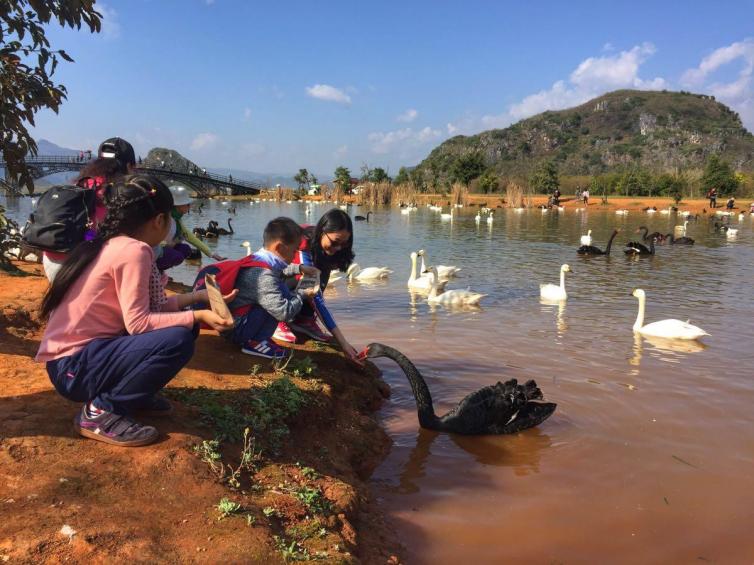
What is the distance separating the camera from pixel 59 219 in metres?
3.54

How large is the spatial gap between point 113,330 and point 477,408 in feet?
9.88

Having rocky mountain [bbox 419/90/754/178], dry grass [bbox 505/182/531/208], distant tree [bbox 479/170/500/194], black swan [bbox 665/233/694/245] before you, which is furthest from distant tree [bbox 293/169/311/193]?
black swan [bbox 665/233/694/245]

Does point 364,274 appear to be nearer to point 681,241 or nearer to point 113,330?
point 113,330

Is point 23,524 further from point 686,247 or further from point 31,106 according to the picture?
point 686,247

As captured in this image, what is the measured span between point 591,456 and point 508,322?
5.07 meters

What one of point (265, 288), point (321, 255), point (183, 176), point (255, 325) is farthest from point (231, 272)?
point (183, 176)

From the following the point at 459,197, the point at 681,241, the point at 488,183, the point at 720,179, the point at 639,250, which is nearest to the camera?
the point at 639,250

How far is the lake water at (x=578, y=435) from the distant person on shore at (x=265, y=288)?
1.38 meters

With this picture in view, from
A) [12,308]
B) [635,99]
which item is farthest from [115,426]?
[635,99]

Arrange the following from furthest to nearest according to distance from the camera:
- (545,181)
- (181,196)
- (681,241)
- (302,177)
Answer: (302,177) < (545,181) < (681,241) < (181,196)

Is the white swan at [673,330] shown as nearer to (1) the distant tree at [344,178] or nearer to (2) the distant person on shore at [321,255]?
(2) the distant person on shore at [321,255]

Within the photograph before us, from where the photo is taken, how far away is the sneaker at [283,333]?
5.04 metres

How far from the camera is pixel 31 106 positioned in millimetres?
5332

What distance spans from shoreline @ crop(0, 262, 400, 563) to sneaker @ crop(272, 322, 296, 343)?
28.0 inches
